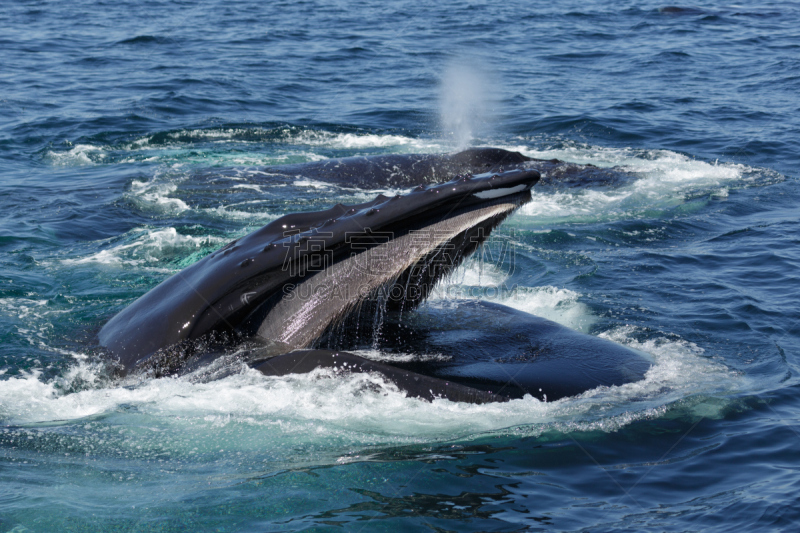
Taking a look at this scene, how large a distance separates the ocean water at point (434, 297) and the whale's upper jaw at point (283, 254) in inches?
15.6

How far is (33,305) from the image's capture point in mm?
8609

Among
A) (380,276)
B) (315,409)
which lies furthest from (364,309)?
(315,409)

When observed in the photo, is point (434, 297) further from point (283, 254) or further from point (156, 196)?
point (156, 196)

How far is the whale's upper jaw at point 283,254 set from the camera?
A: 15.8ft

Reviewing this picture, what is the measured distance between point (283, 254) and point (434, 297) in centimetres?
237

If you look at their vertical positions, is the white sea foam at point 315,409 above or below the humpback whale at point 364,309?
below

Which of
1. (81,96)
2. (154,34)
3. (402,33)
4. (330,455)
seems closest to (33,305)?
(330,455)

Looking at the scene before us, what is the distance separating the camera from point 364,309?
5680mm

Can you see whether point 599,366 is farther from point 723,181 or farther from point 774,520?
point 723,181

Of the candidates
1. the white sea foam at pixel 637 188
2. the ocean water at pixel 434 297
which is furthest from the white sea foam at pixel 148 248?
the white sea foam at pixel 637 188

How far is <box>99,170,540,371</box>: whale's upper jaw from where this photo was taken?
4824mm

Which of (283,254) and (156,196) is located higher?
(283,254)

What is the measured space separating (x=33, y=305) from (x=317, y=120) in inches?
546

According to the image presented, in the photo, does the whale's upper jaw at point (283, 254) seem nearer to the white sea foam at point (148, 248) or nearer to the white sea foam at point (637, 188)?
the white sea foam at point (148, 248)
